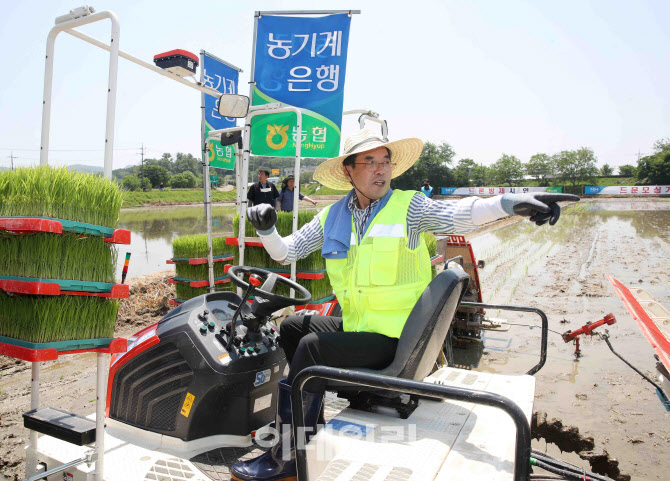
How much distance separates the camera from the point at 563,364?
207 inches

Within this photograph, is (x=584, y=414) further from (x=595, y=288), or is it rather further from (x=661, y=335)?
(x=595, y=288)

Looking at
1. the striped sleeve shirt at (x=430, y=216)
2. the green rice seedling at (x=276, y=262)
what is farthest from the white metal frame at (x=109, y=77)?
the green rice seedling at (x=276, y=262)

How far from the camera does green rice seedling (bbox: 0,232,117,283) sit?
6.57 feet

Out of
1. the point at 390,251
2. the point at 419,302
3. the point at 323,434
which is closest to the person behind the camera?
the point at 323,434

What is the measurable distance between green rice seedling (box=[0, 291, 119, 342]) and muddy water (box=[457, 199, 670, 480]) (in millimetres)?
3459

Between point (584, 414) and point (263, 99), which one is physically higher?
point (263, 99)

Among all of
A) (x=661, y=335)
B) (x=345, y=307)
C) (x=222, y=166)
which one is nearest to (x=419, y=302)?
(x=345, y=307)

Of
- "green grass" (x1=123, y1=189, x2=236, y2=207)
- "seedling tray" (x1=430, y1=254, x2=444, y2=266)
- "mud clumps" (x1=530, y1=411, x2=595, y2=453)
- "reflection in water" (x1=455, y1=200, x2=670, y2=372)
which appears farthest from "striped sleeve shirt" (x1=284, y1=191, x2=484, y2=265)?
"green grass" (x1=123, y1=189, x2=236, y2=207)

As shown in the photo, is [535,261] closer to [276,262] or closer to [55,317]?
[276,262]

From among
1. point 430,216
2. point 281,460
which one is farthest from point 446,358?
point 281,460

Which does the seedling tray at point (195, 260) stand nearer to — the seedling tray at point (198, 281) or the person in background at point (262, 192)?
the seedling tray at point (198, 281)

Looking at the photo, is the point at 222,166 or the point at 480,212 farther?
the point at 222,166

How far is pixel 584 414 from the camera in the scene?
4.07m

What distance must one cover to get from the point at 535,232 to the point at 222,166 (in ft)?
54.5
